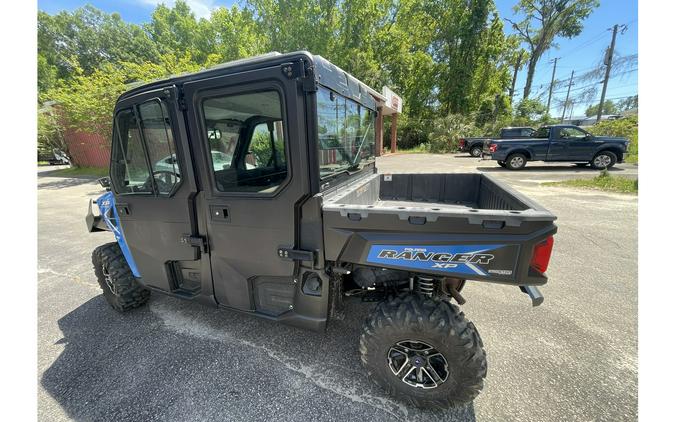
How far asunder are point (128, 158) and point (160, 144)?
49 cm

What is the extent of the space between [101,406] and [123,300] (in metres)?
1.22

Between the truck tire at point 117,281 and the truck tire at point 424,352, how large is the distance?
2.68m

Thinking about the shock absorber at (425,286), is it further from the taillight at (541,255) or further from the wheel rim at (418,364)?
the taillight at (541,255)

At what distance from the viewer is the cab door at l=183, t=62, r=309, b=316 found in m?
1.78

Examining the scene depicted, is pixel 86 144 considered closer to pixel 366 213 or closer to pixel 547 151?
pixel 366 213

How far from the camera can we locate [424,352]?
1813mm

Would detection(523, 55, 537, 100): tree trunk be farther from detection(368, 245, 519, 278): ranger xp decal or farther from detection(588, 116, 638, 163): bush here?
detection(368, 245, 519, 278): ranger xp decal

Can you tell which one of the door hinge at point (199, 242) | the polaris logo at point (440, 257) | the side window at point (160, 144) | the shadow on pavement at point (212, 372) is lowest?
the shadow on pavement at point (212, 372)

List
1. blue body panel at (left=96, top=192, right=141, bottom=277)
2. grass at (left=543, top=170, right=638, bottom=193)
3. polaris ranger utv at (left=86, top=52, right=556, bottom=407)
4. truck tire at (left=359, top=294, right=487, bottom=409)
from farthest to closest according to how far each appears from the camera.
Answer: grass at (left=543, top=170, right=638, bottom=193)
blue body panel at (left=96, top=192, right=141, bottom=277)
truck tire at (left=359, top=294, right=487, bottom=409)
polaris ranger utv at (left=86, top=52, right=556, bottom=407)

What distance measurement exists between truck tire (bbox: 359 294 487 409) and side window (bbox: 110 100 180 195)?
6.80ft

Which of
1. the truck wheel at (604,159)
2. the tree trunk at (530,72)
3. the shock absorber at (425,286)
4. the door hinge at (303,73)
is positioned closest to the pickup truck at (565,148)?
the truck wheel at (604,159)

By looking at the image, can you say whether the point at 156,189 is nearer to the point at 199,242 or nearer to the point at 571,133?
Result: the point at 199,242

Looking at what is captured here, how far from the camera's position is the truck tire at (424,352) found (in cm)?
169

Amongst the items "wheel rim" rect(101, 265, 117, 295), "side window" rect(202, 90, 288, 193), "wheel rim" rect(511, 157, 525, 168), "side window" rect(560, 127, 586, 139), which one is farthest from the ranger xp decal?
"side window" rect(560, 127, 586, 139)
